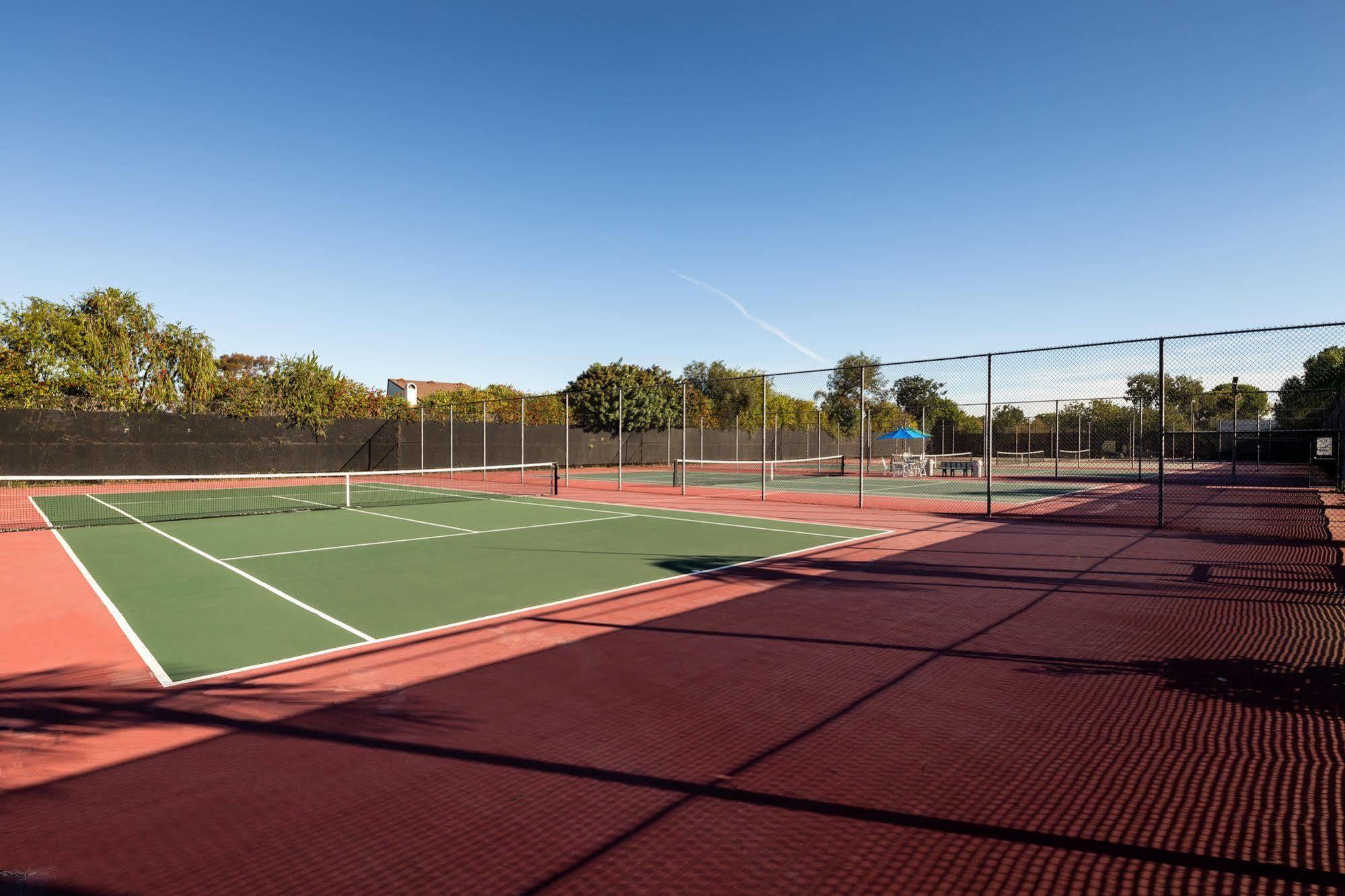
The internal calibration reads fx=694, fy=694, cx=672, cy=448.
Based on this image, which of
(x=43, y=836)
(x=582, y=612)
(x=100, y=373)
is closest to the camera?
(x=43, y=836)

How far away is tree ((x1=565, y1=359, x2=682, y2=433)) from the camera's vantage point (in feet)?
131

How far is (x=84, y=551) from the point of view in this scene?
10.6 meters

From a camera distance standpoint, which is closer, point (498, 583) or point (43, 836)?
point (43, 836)

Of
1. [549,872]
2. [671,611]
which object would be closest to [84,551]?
[671,611]

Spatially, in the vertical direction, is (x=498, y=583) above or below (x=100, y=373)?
below

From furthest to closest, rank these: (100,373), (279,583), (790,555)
A: 1. (100,373)
2. (790,555)
3. (279,583)

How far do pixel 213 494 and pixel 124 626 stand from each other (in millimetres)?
17586

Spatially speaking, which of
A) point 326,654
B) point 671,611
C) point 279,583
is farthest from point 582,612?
point 279,583

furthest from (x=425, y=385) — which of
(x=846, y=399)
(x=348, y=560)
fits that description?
(x=348, y=560)

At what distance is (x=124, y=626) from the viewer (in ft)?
21.1

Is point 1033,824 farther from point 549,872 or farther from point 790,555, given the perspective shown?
point 790,555

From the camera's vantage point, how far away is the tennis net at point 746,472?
27.3 metres

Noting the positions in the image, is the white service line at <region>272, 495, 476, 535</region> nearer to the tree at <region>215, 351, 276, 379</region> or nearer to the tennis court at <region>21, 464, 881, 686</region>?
the tennis court at <region>21, 464, 881, 686</region>

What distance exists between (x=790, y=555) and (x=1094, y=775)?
22.3 feet
